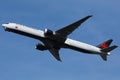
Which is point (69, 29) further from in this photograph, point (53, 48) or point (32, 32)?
point (53, 48)

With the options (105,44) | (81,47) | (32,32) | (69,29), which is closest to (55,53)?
(81,47)

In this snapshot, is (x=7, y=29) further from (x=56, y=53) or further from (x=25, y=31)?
(x=56, y=53)

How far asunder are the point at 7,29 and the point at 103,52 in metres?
26.1

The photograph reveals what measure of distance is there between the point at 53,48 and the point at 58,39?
6.70m

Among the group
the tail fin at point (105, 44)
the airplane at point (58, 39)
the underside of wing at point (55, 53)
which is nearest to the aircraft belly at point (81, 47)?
the airplane at point (58, 39)

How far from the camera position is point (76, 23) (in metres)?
118

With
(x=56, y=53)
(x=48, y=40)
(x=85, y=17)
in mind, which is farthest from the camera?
(x=56, y=53)

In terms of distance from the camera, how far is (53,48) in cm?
12800

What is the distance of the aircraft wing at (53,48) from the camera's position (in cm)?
12365

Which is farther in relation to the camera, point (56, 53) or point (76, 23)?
point (56, 53)

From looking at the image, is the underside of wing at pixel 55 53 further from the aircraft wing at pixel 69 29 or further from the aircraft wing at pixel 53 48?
the aircraft wing at pixel 69 29

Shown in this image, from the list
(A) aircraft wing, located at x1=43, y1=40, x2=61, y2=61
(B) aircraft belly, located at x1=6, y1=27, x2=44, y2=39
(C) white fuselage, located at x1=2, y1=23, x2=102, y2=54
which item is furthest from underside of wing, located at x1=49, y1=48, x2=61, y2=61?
(B) aircraft belly, located at x1=6, y1=27, x2=44, y2=39

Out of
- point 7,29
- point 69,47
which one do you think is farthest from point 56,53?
point 7,29

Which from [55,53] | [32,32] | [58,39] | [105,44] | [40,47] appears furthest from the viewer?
[105,44]
